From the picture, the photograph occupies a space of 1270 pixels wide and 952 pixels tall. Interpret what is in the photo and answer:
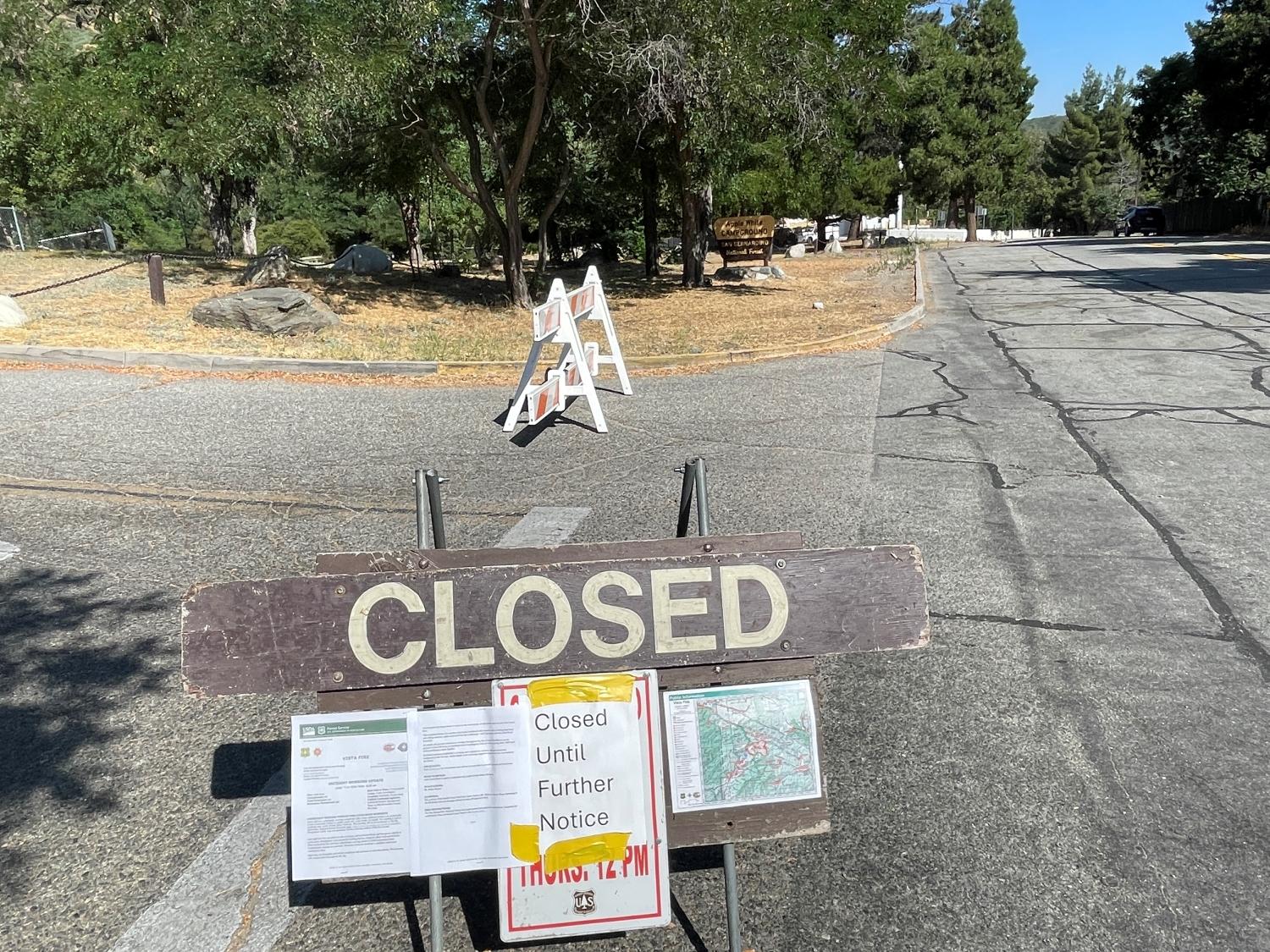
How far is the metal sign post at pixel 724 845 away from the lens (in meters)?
2.61

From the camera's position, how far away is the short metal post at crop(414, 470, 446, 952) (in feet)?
8.29

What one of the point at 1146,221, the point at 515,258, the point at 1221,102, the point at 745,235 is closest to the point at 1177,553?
the point at 515,258

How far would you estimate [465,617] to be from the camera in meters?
2.50

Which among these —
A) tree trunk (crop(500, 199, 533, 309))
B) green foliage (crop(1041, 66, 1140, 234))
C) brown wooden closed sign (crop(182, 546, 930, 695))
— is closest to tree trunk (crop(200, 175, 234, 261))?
tree trunk (crop(500, 199, 533, 309))

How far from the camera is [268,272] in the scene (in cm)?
1912

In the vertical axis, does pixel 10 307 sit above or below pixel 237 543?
above

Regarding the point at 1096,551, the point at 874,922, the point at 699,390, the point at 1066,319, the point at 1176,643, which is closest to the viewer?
the point at 874,922

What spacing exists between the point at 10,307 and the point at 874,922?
51.6 ft

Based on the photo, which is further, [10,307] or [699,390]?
[10,307]

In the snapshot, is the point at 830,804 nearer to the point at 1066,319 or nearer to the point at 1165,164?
the point at 1066,319

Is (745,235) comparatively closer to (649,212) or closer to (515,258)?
(649,212)

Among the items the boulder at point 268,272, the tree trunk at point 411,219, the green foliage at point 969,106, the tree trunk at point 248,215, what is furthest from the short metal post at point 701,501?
the green foliage at point 969,106

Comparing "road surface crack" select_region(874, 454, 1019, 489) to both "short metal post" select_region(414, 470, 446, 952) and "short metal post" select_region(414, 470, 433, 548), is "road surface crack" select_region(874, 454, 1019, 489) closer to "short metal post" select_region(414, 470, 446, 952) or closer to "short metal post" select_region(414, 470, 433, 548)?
"short metal post" select_region(414, 470, 446, 952)

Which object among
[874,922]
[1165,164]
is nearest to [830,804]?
[874,922]
